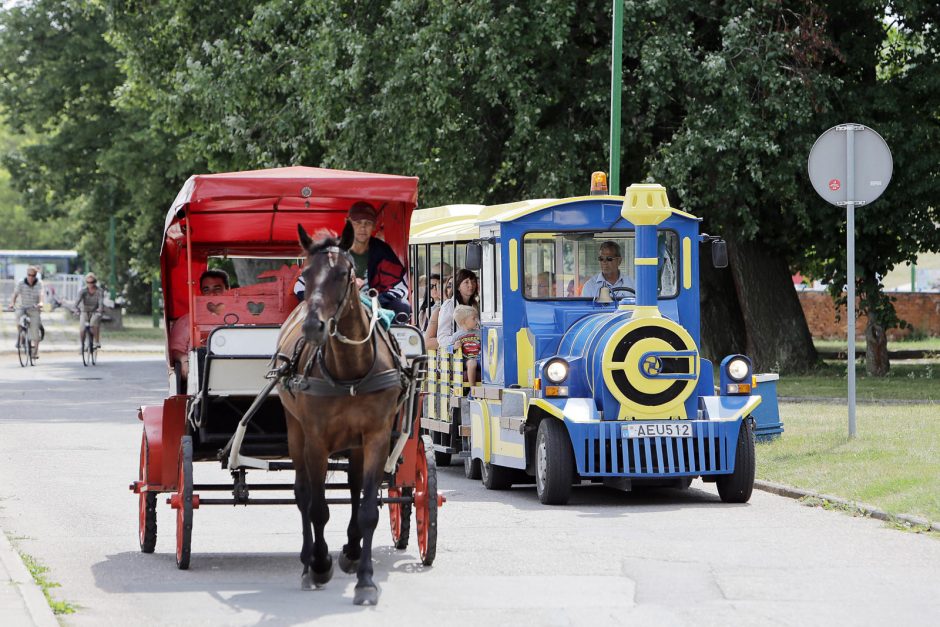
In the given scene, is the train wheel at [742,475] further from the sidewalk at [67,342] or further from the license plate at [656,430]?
the sidewalk at [67,342]

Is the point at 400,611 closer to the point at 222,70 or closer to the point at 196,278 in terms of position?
the point at 196,278

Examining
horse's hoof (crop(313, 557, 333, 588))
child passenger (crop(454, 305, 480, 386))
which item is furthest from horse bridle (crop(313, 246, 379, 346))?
child passenger (crop(454, 305, 480, 386))

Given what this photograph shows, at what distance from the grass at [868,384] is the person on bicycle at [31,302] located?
15506mm

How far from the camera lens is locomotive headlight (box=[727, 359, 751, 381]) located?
13.2 m

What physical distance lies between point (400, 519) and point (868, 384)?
54.5 feet

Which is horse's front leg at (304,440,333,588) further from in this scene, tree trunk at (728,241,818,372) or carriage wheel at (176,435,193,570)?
tree trunk at (728,241,818,372)

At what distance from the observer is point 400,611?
7.98m

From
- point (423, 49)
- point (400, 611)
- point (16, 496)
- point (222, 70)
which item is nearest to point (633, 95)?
point (423, 49)

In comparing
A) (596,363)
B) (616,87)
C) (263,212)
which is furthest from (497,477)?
(616,87)

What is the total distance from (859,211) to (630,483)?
48.6 feet

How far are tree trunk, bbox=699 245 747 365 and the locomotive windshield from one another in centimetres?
1566

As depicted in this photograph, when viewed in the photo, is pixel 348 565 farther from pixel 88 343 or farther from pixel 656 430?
pixel 88 343

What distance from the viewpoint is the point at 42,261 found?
99.3 meters

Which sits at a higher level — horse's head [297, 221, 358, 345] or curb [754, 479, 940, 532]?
horse's head [297, 221, 358, 345]
